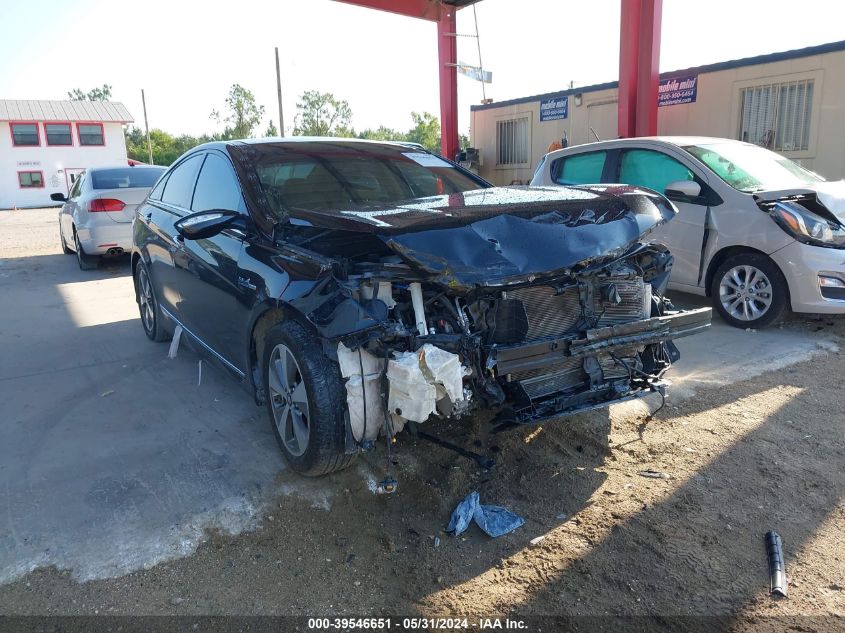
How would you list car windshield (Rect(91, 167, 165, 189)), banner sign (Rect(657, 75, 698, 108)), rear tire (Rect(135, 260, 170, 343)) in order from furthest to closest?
banner sign (Rect(657, 75, 698, 108)), car windshield (Rect(91, 167, 165, 189)), rear tire (Rect(135, 260, 170, 343))

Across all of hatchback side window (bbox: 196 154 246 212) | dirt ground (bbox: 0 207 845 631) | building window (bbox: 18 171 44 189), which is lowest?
dirt ground (bbox: 0 207 845 631)

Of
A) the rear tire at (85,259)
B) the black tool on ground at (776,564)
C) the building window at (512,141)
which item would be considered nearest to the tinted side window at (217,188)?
the black tool on ground at (776,564)

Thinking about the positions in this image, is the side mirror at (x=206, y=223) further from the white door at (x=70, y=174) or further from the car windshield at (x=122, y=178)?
the white door at (x=70, y=174)

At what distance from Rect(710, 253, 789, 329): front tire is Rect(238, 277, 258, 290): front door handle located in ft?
14.9

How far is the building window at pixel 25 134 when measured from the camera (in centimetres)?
3841

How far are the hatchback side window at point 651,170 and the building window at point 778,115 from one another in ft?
17.4

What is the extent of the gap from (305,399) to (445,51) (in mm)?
12585

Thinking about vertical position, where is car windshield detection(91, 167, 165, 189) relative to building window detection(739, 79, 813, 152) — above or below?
below

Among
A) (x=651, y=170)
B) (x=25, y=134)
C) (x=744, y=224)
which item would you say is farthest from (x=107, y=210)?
(x=25, y=134)

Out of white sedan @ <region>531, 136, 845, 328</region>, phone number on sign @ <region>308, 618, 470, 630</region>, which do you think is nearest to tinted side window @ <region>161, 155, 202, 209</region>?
phone number on sign @ <region>308, 618, 470, 630</region>

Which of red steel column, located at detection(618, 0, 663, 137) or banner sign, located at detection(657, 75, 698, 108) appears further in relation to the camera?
banner sign, located at detection(657, 75, 698, 108)

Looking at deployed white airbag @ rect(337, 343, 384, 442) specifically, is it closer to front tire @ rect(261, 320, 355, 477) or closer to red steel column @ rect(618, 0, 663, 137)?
front tire @ rect(261, 320, 355, 477)

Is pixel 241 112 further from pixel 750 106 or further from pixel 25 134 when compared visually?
pixel 750 106

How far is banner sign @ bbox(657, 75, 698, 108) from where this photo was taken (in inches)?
454
